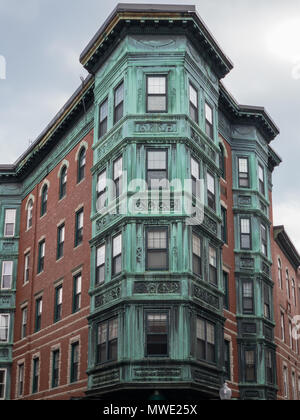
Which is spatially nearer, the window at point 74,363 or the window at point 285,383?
the window at point 74,363

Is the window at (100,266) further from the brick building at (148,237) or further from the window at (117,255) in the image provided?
the window at (117,255)

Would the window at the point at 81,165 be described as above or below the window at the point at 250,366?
above

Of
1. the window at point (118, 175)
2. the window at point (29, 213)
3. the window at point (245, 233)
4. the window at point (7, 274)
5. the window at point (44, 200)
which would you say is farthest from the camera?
the window at point (7, 274)

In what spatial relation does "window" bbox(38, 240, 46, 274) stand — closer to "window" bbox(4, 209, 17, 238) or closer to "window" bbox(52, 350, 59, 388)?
"window" bbox(4, 209, 17, 238)

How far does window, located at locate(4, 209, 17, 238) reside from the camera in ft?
139

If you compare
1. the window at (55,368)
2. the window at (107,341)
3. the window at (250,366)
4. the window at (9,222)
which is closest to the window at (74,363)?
the window at (55,368)

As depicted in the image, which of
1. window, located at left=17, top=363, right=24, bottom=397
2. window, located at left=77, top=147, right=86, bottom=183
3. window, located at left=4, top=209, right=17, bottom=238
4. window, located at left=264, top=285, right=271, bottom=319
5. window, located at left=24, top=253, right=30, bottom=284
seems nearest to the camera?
Result: window, located at left=77, top=147, right=86, bottom=183

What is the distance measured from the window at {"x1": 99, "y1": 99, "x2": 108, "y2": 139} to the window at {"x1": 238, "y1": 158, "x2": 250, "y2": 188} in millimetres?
8569

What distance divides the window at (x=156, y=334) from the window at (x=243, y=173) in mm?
12300

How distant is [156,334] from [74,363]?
7.25 metres

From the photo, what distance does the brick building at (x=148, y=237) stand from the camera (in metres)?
26.2

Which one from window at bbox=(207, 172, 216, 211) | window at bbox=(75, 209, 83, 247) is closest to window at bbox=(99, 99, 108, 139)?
window at bbox=(75, 209, 83, 247)

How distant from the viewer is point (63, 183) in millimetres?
36594

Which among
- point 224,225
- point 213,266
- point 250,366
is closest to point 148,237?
point 213,266
